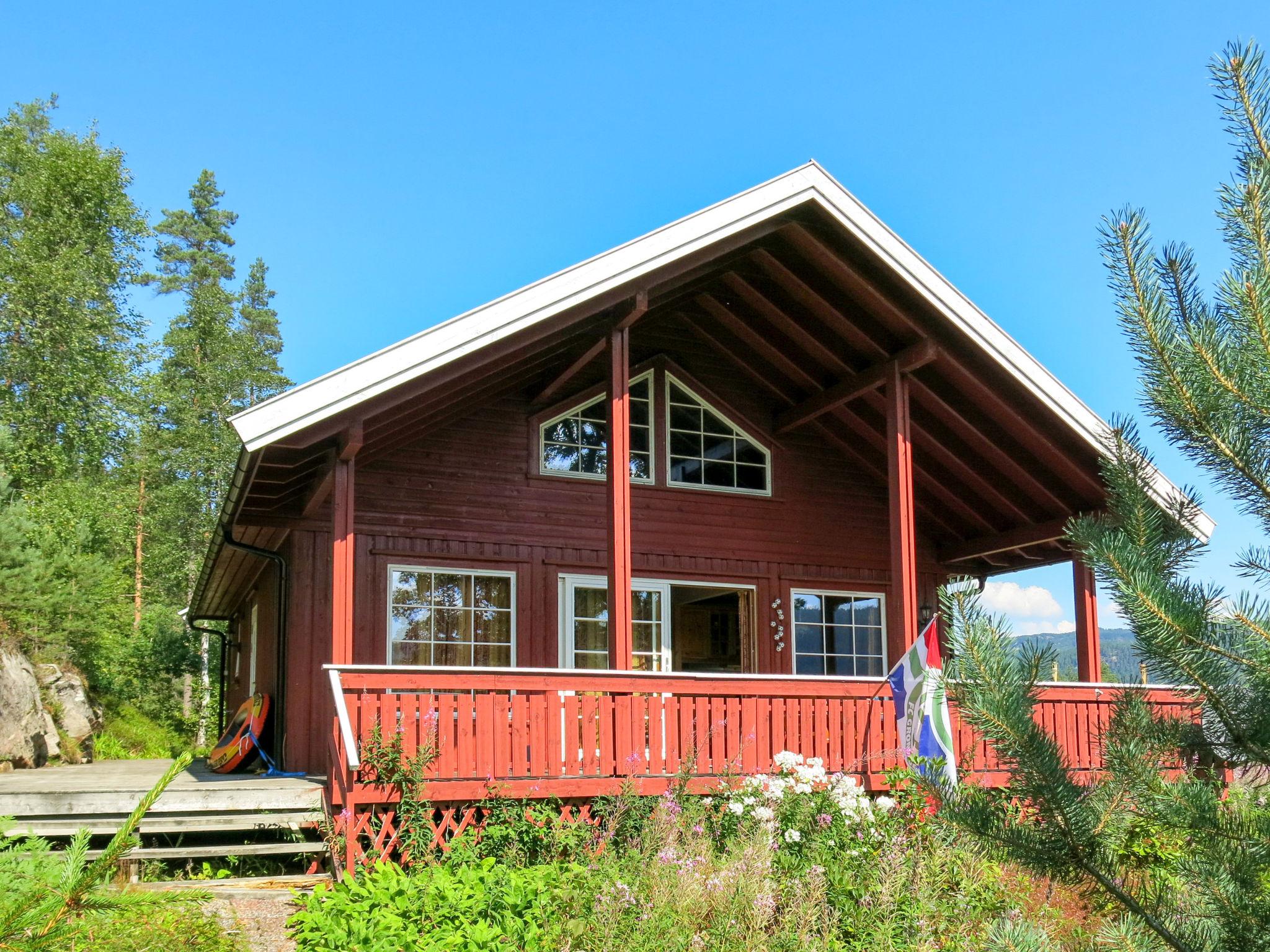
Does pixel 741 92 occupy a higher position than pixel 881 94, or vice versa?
pixel 741 92

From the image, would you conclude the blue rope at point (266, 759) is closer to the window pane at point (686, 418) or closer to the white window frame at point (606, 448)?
the white window frame at point (606, 448)

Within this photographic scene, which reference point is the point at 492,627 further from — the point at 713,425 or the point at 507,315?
the point at 507,315

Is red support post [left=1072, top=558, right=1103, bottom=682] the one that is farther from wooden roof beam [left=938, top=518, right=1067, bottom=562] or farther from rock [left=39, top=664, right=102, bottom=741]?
rock [left=39, top=664, right=102, bottom=741]

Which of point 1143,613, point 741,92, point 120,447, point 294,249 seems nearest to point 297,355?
point 294,249

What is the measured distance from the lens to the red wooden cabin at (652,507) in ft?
26.4

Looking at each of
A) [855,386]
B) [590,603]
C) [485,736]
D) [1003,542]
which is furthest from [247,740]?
[1003,542]

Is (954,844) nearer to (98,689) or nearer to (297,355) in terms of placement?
(98,689)

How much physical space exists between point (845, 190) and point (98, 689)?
835 inches

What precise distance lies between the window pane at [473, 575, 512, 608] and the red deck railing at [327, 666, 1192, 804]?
9.36ft

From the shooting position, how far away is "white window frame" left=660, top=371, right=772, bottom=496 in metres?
11.9

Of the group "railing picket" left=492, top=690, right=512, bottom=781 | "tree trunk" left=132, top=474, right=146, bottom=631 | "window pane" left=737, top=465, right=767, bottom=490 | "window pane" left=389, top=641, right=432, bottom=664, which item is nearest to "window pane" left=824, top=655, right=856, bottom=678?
Answer: "window pane" left=737, top=465, right=767, bottom=490

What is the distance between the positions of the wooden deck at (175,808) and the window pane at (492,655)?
247 cm

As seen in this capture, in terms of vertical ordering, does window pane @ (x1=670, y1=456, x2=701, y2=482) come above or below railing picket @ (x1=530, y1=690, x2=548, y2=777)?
above

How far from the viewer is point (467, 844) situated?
7211 millimetres
